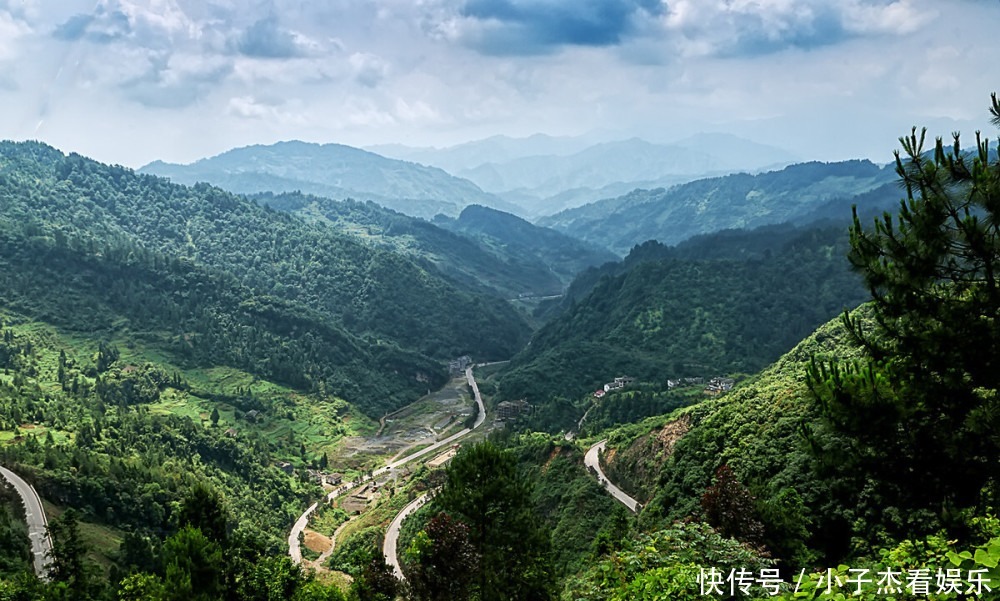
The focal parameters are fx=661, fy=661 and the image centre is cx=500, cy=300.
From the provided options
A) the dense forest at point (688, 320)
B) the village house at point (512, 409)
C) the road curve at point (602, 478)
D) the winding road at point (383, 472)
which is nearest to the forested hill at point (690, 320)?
the dense forest at point (688, 320)

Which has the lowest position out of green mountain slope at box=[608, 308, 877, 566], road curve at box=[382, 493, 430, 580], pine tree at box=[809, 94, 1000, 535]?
road curve at box=[382, 493, 430, 580]

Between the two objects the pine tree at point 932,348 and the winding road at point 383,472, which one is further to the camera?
the winding road at point 383,472

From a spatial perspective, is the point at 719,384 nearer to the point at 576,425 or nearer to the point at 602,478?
the point at 576,425

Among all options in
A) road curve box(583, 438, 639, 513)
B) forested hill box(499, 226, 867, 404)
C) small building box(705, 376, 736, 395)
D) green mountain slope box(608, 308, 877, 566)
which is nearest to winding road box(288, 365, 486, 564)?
forested hill box(499, 226, 867, 404)

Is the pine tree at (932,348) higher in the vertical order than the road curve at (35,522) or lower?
higher

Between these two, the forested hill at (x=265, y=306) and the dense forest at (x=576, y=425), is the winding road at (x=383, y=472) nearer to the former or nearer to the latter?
the dense forest at (x=576, y=425)

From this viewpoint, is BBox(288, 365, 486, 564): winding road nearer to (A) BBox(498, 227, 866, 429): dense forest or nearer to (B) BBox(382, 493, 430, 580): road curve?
(B) BBox(382, 493, 430, 580): road curve

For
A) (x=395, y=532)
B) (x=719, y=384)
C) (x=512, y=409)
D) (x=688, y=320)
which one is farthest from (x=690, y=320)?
(x=395, y=532)
